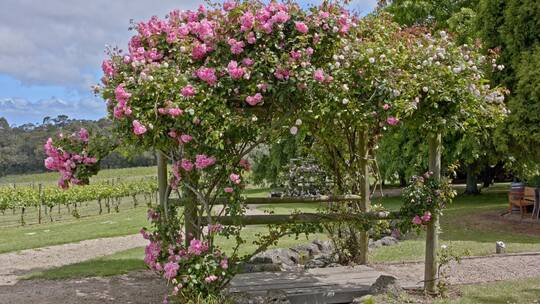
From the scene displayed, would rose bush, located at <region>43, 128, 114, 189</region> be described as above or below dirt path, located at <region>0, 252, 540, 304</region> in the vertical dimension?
above

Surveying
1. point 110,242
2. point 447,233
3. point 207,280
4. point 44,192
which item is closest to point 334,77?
point 207,280

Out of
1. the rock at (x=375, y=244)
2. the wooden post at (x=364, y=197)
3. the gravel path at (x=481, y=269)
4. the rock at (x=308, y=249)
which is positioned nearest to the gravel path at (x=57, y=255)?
the rock at (x=308, y=249)

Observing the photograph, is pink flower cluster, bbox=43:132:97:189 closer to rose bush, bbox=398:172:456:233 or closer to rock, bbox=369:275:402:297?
rock, bbox=369:275:402:297

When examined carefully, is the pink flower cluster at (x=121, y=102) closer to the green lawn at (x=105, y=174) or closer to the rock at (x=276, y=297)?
the rock at (x=276, y=297)

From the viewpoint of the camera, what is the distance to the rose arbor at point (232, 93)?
17.7ft

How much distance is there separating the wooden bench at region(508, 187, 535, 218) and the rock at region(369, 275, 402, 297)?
913cm

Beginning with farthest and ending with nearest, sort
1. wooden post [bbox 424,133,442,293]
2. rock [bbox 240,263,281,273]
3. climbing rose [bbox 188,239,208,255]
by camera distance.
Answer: rock [bbox 240,263,281,273] < wooden post [bbox 424,133,442,293] < climbing rose [bbox 188,239,208,255]

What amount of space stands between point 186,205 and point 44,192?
22.0 m

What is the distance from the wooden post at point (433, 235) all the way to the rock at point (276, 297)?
183 cm

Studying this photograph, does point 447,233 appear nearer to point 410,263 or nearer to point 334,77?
point 410,263

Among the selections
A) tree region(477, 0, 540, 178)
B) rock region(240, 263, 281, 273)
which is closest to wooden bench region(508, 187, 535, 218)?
tree region(477, 0, 540, 178)

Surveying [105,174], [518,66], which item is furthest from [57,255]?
[105,174]

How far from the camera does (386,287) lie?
21.9 feet

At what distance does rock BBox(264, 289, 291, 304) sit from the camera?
6.23 metres
